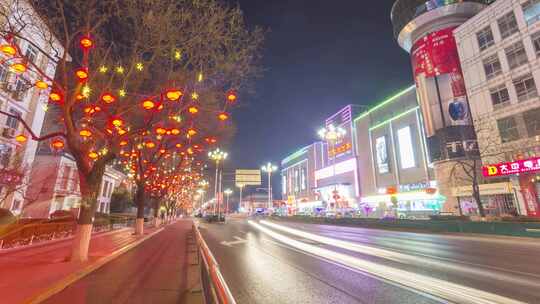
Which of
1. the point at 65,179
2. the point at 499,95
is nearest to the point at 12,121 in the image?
the point at 65,179

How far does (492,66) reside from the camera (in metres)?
30.5

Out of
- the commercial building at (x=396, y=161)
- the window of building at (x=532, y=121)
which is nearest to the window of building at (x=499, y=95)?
the window of building at (x=532, y=121)

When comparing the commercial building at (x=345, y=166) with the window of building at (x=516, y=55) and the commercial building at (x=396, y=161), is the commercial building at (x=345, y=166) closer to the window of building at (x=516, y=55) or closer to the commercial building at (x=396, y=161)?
the commercial building at (x=396, y=161)

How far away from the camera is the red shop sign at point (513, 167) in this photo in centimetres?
2300

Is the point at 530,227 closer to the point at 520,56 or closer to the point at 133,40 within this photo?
the point at 520,56

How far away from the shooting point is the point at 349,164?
66.8 m

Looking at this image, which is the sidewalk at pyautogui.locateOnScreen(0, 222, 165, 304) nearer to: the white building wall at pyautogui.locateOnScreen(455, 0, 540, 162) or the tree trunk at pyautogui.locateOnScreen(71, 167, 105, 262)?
the tree trunk at pyautogui.locateOnScreen(71, 167, 105, 262)

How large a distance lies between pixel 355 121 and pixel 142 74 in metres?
61.1

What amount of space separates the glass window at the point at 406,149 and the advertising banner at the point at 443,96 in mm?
8261

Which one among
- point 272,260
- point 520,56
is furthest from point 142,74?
point 520,56

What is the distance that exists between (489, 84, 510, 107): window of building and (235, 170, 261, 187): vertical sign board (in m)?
34.9

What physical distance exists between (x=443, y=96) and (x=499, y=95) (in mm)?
9301

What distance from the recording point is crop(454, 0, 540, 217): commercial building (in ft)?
83.3

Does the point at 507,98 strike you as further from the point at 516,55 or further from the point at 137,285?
the point at 137,285
